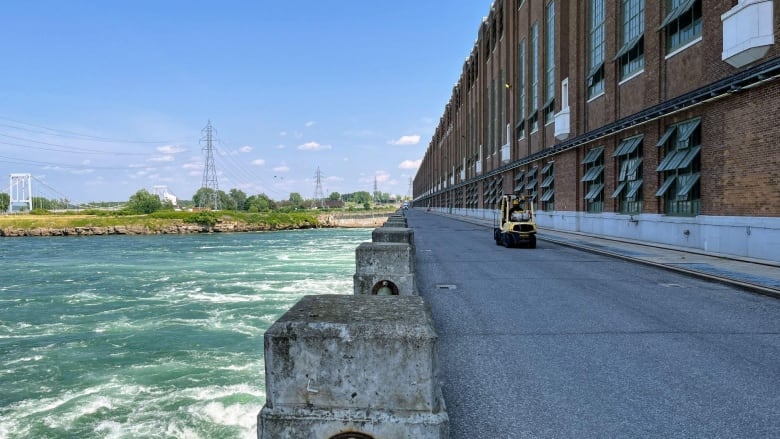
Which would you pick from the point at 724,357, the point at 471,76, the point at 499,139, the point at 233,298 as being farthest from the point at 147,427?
the point at 471,76

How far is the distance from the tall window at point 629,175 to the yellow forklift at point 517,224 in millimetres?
5986

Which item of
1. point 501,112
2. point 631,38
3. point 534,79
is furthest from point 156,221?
point 631,38

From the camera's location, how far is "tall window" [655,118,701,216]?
17812 millimetres

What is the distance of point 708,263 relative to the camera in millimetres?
13984

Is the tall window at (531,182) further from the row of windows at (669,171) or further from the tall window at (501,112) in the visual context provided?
the row of windows at (669,171)

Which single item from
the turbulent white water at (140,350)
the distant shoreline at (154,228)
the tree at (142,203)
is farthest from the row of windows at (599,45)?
the tree at (142,203)

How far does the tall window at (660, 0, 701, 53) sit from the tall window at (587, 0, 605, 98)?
6.63 metres

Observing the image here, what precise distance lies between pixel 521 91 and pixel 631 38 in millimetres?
20162

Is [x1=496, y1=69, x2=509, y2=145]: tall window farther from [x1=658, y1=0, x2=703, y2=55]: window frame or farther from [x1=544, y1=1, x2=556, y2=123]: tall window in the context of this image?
[x1=658, y1=0, x2=703, y2=55]: window frame

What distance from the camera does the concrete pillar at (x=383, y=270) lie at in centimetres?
738

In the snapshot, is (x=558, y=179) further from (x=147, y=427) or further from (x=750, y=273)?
(x=147, y=427)

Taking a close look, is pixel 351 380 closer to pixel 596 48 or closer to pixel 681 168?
pixel 681 168

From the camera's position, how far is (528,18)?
40.5 m

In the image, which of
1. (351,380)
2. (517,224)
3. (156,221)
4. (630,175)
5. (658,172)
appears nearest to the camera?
(351,380)
